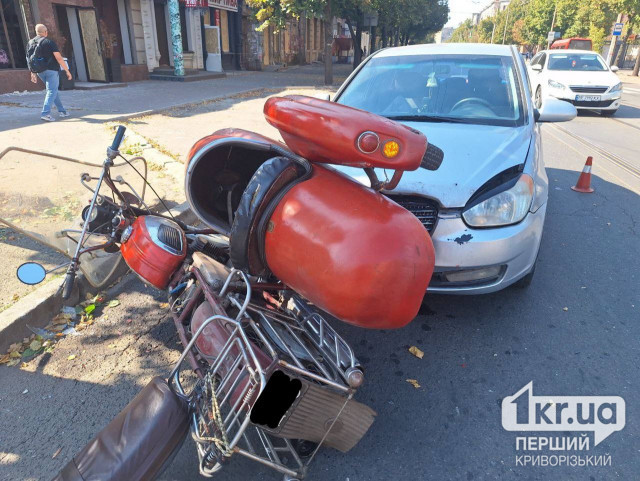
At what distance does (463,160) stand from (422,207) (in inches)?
19.2

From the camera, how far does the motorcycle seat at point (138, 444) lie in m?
1.74

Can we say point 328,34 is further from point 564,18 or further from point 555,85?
point 564,18

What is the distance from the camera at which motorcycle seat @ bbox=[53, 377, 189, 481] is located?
1.74m

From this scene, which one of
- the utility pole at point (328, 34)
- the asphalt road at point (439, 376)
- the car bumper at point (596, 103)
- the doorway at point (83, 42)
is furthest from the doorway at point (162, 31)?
the asphalt road at point (439, 376)

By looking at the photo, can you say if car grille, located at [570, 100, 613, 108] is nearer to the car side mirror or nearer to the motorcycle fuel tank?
the car side mirror

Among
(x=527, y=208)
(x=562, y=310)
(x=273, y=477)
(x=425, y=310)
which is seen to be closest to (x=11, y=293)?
(x=273, y=477)

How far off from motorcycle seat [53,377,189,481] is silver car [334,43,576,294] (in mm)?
1739

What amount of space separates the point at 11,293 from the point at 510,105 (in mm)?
4237

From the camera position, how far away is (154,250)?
2.52m

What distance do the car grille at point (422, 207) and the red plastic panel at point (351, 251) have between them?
0.95 metres

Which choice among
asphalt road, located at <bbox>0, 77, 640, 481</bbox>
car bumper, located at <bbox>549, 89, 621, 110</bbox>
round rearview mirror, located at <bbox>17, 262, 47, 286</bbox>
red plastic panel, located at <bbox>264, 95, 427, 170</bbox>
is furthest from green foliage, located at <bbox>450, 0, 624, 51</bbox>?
round rearview mirror, located at <bbox>17, 262, 47, 286</bbox>

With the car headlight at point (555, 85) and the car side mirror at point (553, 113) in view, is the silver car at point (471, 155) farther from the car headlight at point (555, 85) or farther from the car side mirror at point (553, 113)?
the car headlight at point (555, 85)

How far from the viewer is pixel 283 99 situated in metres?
1.97

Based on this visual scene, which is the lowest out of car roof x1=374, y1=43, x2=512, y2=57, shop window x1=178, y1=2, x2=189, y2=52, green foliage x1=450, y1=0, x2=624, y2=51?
car roof x1=374, y1=43, x2=512, y2=57
